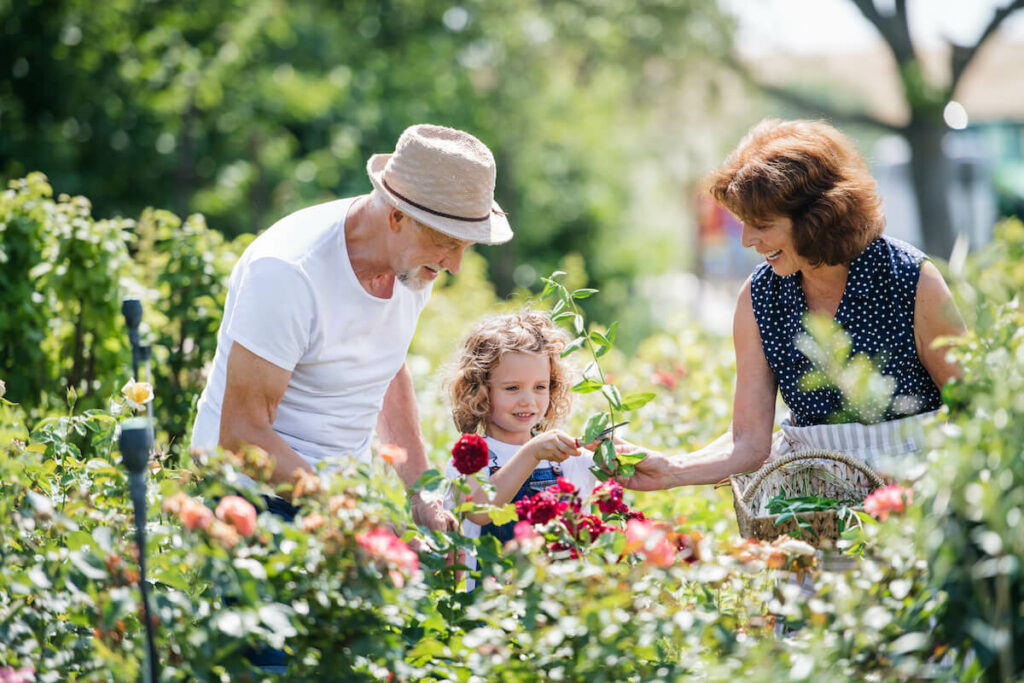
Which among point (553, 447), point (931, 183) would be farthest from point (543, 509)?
point (931, 183)

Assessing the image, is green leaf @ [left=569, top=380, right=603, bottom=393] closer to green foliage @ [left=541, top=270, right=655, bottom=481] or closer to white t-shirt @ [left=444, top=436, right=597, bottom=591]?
green foliage @ [left=541, top=270, right=655, bottom=481]

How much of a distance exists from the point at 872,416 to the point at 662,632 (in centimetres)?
101

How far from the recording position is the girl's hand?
255 centimetres

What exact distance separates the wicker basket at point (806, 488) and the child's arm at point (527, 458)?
44 centimetres

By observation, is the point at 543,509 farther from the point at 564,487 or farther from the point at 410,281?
the point at 410,281

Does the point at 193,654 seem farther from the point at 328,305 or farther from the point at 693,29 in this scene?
the point at 693,29

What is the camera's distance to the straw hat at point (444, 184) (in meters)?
2.40

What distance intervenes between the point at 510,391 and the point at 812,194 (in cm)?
97

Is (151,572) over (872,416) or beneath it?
beneath

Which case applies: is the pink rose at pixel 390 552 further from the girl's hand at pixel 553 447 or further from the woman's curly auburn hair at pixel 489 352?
the woman's curly auburn hair at pixel 489 352

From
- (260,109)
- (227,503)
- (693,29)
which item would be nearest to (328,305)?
(227,503)

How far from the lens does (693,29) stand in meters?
10.7

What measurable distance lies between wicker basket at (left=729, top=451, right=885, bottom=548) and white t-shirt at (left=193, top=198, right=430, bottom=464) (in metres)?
0.96

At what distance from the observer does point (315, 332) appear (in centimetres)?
242
